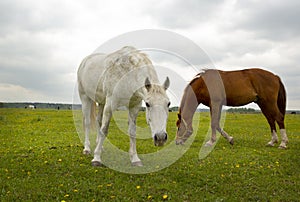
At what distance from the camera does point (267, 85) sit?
409 inches

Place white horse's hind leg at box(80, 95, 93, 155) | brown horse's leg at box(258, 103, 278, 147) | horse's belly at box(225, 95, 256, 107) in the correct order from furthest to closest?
horse's belly at box(225, 95, 256, 107), brown horse's leg at box(258, 103, 278, 147), white horse's hind leg at box(80, 95, 93, 155)

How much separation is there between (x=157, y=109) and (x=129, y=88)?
50.5 inches

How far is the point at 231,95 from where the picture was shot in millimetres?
10727

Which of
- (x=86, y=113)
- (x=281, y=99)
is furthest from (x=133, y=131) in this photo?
(x=281, y=99)

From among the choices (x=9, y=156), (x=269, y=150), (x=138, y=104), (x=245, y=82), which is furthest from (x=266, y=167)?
(x=9, y=156)

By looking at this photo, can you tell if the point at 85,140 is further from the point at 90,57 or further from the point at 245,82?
the point at 245,82

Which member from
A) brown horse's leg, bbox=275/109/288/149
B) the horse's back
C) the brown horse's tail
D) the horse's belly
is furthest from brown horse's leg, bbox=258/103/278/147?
the horse's back

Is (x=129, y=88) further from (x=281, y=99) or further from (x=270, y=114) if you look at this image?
(x=281, y=99)

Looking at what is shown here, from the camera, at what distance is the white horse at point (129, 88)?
547 cm

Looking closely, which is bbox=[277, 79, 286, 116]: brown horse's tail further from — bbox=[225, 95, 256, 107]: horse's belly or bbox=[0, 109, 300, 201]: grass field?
bbox=[0, 109, 300, 201]: grass field

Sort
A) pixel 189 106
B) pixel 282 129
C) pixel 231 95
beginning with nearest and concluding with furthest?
pixel 282 129 < pixel 231 95 < pixel 189 106

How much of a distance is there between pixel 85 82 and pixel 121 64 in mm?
1973

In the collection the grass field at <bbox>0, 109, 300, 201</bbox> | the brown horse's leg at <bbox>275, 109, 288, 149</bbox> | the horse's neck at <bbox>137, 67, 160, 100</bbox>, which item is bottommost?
the grass field at <bbox>0, 109, 300, 201</bbox>

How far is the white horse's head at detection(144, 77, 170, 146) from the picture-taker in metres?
5.36
